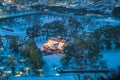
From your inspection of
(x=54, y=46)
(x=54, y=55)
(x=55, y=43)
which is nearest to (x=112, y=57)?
(x=54, y=55)

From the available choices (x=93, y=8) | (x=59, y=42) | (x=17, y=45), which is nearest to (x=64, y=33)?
(x=59, y=42)

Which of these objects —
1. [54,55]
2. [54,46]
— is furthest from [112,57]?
[54,46]

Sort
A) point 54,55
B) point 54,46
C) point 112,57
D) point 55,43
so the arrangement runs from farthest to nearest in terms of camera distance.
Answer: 1. point 55,43
2. point 54,46
3. point 54,55
4. point 112,57

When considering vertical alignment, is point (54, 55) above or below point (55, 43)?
below

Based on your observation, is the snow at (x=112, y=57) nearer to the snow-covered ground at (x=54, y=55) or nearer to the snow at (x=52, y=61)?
the snow-covered ground at (x=54, y=55)

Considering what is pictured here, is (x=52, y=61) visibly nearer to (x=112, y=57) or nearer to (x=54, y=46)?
(x=54, y=46)

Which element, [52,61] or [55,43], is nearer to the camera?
[52,61]

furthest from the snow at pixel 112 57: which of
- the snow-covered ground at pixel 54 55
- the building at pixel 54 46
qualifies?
the building at pixel 54 46

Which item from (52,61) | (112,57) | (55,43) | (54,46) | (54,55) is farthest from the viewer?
(55,43)

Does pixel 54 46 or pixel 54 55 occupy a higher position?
pixel 54 46

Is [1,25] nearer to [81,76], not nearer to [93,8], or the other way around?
[93,8]

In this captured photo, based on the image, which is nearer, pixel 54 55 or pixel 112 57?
pixel 112 57

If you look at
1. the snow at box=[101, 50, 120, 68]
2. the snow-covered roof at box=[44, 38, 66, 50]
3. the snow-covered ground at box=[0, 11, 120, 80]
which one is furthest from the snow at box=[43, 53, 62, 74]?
the snow at box=[101, 50, 120, 68]
